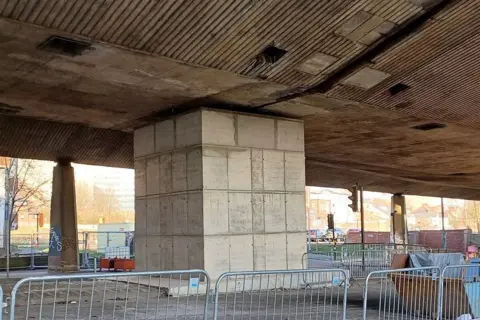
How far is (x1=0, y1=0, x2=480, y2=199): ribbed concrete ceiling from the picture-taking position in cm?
940

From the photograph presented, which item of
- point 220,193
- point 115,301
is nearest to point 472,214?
point 220,193

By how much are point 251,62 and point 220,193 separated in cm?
420

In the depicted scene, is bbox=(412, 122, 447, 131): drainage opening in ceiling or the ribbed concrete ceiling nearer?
the ribbed concrete ceiling

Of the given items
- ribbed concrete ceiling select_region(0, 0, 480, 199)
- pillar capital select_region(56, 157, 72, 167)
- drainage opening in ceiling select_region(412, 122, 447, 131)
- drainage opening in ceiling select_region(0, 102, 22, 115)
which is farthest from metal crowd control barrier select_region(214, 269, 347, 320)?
pillar capital select_region(56, 157, 72, 167)

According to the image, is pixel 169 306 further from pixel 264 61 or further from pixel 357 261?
pixel 357 261

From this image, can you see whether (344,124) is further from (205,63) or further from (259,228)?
(205,63)

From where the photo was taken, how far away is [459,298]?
919 centimetres

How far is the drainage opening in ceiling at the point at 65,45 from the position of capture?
32.0 feet

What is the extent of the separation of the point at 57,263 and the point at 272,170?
40.2 ft

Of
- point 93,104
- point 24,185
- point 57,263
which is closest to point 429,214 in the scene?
point 24,185

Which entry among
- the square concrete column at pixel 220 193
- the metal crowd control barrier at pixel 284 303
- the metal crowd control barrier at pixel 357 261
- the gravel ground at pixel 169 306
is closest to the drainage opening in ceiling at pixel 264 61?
the square concrete column at pixel 220 193

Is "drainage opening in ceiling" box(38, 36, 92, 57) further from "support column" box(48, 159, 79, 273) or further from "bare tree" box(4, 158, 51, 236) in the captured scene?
"bare tree" box(4, 158, 51, 236)

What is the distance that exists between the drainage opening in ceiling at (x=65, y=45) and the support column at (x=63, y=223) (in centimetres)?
1466

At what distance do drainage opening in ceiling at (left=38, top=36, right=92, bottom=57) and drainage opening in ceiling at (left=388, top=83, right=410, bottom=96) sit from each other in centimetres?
763
